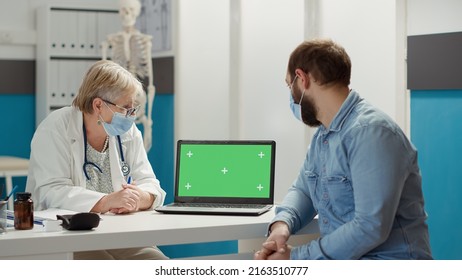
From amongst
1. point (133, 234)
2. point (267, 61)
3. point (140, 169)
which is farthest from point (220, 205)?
point (267, 61)

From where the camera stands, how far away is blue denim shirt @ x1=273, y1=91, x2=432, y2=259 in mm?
1988

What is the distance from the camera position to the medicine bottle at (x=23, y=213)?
2.18m

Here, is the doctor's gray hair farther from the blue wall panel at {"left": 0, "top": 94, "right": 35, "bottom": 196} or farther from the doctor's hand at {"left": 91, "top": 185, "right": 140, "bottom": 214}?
the blue wall panel at {"left": 0, "top": 94, "right": 35, "bottom": 196}

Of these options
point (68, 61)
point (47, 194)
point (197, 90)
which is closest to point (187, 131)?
point (197, 90)

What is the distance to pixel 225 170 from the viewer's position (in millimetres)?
2635

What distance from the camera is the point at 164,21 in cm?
509

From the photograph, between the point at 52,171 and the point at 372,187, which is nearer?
the point at 372,187

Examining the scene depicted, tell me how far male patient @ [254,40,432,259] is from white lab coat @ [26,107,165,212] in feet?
2.15

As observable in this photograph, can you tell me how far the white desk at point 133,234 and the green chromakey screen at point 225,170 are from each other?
21 centimetres

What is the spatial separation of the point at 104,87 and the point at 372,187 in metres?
1.15

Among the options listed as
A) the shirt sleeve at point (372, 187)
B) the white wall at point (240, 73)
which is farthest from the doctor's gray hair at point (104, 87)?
the white wall at point (240, 73)

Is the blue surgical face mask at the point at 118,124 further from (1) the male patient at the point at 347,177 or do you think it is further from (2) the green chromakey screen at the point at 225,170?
(1) the male patient at the point at 347,177

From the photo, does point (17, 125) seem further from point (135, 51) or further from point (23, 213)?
point (23, 213)

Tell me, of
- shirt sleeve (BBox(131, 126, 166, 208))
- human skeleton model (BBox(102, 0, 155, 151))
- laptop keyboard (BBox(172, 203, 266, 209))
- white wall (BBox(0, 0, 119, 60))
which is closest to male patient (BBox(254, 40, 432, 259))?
laptop keyboard (BBox(172, 203, 266, 209))
